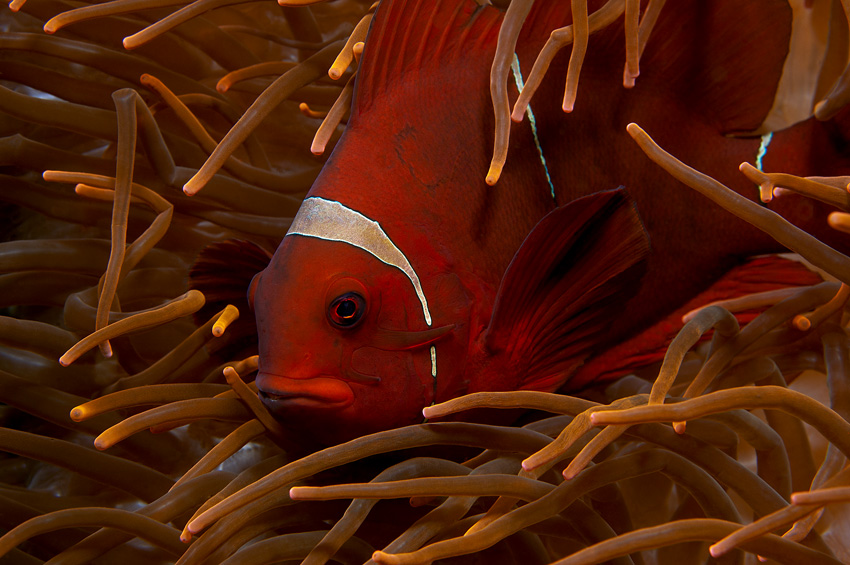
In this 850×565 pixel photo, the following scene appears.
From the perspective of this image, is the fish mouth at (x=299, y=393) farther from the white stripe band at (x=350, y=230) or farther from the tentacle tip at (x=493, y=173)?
the tentacle tip at (x=493, y=173)

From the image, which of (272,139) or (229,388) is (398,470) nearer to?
(229,388)

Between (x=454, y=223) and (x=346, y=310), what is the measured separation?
19cm

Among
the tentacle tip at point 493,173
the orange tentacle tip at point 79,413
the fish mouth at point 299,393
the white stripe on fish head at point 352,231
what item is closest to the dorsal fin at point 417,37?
the white stripe on fish head at point 352,231

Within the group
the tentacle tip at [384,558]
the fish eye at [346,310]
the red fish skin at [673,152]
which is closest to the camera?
the tentacle tip at [384,558]

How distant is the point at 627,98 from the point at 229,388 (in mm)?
681

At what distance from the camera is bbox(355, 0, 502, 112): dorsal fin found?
3.02 ft

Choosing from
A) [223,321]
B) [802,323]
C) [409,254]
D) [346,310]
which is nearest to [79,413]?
[223,321]

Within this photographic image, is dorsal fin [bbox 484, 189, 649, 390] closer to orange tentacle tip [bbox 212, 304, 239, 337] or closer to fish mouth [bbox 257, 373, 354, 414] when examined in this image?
fish mouth [bbox 257, 373, 354, 414]

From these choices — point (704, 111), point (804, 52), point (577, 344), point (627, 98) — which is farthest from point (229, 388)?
point (804, 52)

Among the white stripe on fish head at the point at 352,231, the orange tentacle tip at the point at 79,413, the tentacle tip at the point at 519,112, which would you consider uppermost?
the tentacle tip at the point at 519,112

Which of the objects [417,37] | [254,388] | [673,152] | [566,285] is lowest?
[254,388]

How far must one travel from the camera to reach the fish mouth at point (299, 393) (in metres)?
0.81

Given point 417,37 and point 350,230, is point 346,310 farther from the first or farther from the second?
point 417,37

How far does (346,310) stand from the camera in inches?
33.1
